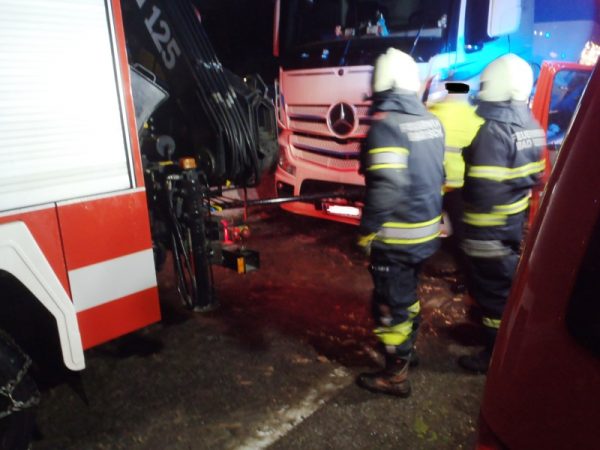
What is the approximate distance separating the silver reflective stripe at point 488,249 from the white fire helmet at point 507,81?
0.83 metres

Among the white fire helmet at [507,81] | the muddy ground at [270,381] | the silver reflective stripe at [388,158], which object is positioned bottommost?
the muddy ground at [270,381]

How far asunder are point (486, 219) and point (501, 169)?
302 mm

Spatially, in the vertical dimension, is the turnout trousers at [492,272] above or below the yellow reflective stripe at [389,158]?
below

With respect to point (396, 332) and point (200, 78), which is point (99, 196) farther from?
point (396, 332)

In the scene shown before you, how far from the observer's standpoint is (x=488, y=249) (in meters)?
2.99

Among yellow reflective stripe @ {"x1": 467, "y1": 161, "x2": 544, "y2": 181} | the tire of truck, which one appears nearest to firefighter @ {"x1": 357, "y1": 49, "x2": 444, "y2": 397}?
yellow reflective stripe @ {"x1": 467, "y1": 161, "x2": 544, "y2": 181}

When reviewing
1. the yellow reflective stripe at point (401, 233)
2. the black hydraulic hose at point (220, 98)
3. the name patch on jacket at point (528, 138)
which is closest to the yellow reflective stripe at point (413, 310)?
the yellow reflective stripe at point (401, 233)

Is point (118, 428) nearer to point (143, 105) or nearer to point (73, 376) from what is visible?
point (73, 376)

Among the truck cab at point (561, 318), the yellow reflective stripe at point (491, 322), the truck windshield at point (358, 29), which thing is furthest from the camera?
the truck windshield at point (358, 29)

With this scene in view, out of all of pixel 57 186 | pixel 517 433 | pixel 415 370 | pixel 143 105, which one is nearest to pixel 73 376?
pixel 57 186

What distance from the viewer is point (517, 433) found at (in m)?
1.00

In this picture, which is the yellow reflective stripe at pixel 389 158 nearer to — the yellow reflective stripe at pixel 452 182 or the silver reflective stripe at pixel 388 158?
the silver reflective stripe at pixel 388 158

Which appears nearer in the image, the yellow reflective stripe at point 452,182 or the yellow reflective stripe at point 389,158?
the yellow reflective stripe at point 389,158

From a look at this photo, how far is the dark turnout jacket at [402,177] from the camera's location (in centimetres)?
257
